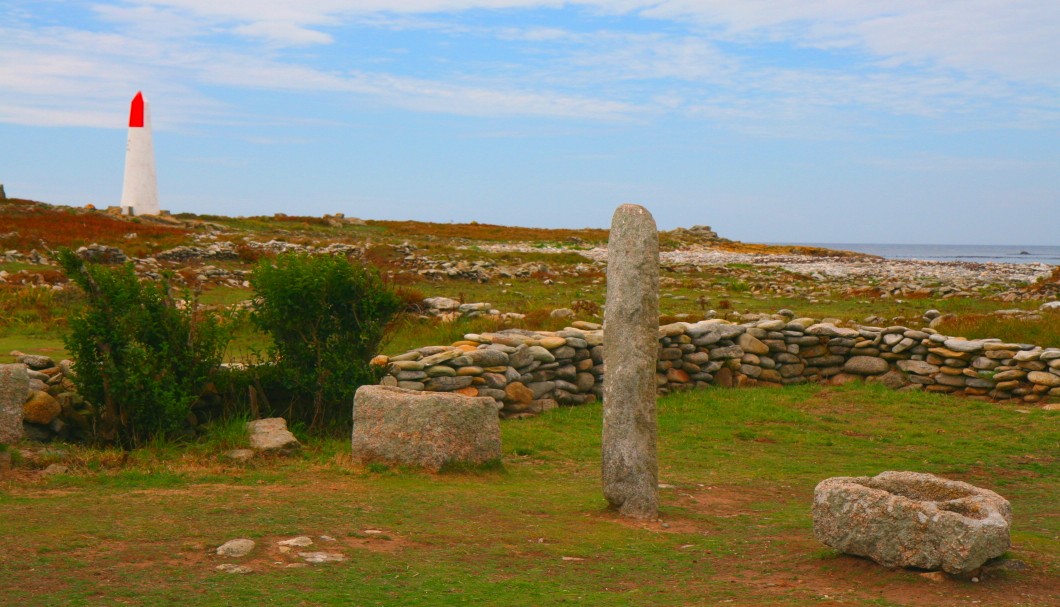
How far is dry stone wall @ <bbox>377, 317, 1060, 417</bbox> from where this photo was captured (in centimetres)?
1470

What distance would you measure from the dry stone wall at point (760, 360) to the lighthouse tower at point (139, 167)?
32.2 m

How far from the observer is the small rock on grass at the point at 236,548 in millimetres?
7488

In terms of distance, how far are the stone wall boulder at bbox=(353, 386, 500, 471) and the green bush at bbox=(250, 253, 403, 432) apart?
1482mm

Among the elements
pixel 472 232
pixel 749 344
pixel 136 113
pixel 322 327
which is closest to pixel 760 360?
pixel 749 344

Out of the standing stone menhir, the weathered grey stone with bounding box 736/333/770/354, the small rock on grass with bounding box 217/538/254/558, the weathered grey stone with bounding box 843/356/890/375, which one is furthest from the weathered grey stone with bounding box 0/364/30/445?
the weathered grey stone with bounding box 843/356/890/375

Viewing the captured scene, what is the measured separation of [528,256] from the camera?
1523 inches

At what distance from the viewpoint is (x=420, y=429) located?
10766 millimetres

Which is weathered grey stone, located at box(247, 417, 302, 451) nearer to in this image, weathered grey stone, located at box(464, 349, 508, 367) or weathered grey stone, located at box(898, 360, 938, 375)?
weathered grey stone, located at box(464, 349, 508, 367)

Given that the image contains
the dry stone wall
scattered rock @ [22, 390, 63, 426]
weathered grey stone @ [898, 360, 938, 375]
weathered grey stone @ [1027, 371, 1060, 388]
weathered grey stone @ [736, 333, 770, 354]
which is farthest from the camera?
weathered grey stone @ [736, 333, 770, 354]

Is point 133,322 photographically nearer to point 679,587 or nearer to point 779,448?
point 679,587

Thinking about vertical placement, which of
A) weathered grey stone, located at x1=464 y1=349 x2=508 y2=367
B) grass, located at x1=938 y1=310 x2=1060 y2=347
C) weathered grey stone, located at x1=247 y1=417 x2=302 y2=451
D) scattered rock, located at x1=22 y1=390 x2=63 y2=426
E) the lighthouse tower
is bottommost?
weathered grey stone, located at x1=247 y1=417 x2=302 y2=451

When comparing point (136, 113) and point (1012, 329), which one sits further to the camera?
point (136, 113)

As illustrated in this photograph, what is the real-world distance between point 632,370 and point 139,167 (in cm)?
4015

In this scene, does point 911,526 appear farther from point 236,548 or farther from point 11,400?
point 11,400
